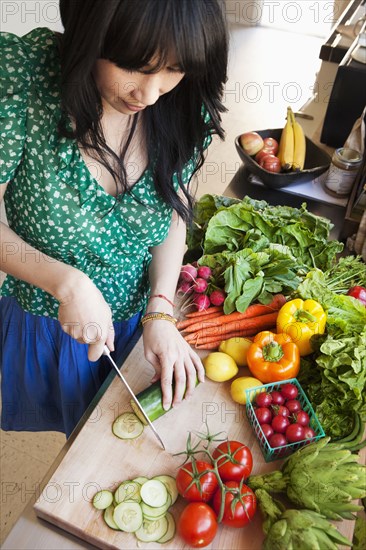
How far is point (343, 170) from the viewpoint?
5.85 ft

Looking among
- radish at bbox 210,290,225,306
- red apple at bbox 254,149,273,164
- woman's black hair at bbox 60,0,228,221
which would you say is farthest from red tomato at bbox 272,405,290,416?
red apple at bbox 254,149,273,164

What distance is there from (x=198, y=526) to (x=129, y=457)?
0.65ft

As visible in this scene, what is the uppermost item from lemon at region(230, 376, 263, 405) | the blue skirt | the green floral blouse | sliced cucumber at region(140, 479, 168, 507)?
the green floral blouse

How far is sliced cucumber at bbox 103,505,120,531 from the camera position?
94cm

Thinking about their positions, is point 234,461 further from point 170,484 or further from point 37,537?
point 37,537

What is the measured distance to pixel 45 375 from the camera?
1353 mm

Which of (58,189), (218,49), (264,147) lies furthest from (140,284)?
(264,147)

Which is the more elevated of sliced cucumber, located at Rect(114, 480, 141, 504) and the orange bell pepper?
the orange bell pepper

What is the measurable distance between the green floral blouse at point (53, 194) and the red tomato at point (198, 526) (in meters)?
0.52

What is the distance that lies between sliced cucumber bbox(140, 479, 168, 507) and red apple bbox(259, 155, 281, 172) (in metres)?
1.19

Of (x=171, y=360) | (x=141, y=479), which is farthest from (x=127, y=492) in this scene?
(x=171, y=360)

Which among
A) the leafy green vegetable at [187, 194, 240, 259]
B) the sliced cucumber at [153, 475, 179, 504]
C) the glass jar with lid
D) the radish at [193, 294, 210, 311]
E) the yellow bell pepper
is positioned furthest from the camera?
the glass jar with lid

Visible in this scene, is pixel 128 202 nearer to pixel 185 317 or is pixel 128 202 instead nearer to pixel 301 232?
pixel 185 317

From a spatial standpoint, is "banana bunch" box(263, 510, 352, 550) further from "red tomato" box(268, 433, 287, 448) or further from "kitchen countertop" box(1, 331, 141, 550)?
"kitchen countertop" box(1, 331, 141, 550)
